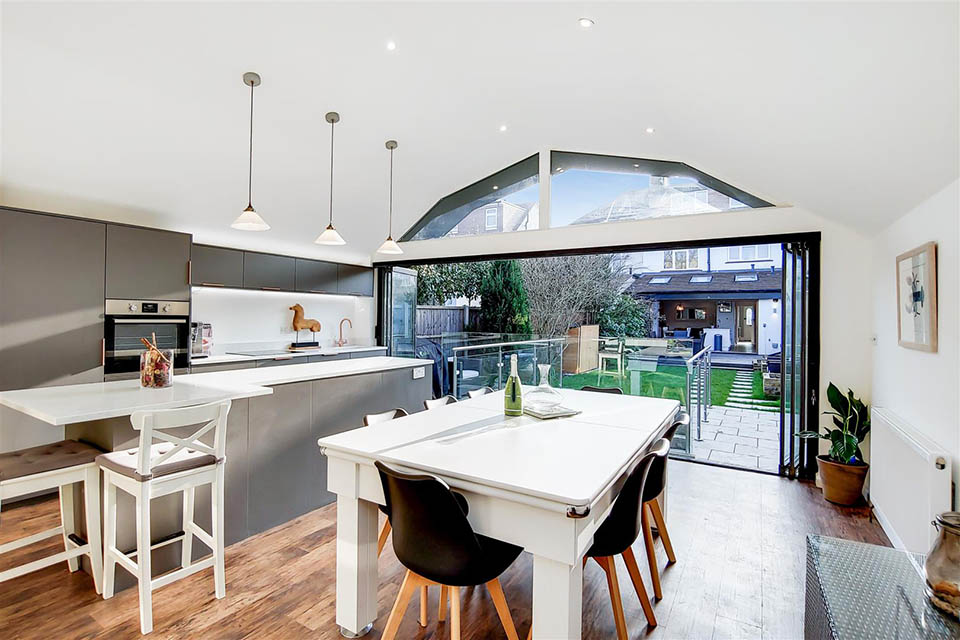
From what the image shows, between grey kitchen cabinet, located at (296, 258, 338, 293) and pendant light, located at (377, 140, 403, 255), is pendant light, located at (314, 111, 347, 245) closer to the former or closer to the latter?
pendant light, located at (377, 140, 403, 255)

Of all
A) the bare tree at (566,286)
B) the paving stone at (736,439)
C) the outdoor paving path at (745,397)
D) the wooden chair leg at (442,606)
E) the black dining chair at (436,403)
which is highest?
the bare tree at (566,286)

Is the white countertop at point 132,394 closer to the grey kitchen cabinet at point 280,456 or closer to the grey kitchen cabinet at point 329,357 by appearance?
the grey kitchen cabinet at point 280,456

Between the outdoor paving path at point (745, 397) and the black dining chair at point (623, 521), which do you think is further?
the outdoor paving path at point (745, 397)

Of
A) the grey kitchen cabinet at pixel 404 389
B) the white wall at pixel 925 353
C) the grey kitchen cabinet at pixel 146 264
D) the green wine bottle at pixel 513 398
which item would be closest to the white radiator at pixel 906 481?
the white wall at pixel 925 353

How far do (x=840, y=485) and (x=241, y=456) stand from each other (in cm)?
402

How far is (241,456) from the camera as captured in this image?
2717 millimetres

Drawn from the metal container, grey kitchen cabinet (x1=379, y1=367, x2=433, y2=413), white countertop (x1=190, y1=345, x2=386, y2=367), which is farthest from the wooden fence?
the metal container

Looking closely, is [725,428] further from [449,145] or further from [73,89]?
[73,89]

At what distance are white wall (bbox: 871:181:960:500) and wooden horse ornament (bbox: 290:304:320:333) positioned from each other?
17.6 feet

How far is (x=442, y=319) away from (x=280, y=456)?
12.9 feet

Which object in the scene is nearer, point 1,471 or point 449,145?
point 1,471

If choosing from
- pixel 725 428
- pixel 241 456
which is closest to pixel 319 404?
pixel 241 456

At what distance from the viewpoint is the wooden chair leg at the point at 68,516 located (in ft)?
7.73

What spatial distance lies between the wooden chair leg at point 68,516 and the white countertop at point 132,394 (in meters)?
0.50
